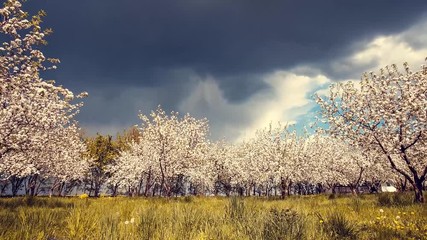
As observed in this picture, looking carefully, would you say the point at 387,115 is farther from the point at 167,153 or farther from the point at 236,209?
the point at 167,153

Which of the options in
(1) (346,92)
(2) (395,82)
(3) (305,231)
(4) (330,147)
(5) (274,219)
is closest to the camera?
(3) (305,231)

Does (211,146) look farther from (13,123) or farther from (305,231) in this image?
(305,231)

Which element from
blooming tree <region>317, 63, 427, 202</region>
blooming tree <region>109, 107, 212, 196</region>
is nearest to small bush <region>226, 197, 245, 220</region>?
blooming tree <region>317, 63, 427, 202</region>

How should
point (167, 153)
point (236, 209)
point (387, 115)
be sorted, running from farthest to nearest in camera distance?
point (167, 153)
point (387, 115)
point (236, 209)

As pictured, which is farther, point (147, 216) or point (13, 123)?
point (13, 123)

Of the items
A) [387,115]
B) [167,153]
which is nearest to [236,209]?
[387,115]

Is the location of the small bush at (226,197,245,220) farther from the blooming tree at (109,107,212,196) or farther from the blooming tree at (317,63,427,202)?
the blooming tree at (109,107,212,196)

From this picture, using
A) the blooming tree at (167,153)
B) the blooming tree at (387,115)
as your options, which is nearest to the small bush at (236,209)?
the blooming tree at (387,115)

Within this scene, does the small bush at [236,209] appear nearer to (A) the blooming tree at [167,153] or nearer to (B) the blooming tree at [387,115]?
(B) the blooming tree at [387,115]

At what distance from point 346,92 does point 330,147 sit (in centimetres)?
3818

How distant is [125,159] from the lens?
56.7 m

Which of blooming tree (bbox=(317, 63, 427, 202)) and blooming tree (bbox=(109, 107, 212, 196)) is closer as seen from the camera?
blooming tree (bbox=(317, 63, 427, 202))

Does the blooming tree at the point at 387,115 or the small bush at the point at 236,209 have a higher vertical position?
the blooming tree at the point at 387,115

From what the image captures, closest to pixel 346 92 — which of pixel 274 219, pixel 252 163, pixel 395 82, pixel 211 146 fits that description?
pixel 395 82
